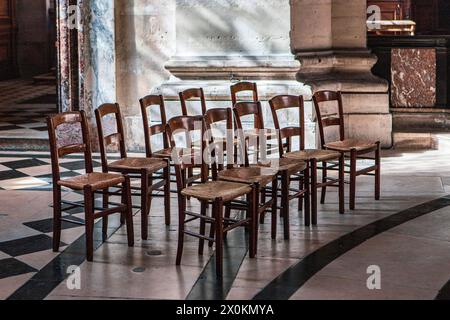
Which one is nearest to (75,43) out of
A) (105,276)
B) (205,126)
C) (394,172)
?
(394,172)

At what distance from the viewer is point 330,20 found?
927cm

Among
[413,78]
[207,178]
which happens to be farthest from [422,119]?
[207,178]

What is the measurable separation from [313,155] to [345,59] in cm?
318

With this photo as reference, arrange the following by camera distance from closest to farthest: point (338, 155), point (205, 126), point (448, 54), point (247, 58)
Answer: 1. point (205, 126)
2. point (338, 155)
3. point (247, 58)
4. point (448, 54)

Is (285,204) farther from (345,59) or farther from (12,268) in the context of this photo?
(345,59)

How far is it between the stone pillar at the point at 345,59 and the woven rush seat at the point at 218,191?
13.3 ft

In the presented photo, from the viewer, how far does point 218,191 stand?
511 cm

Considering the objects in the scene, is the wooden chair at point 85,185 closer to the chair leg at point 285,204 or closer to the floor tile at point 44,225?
the floor tile at point 44,225

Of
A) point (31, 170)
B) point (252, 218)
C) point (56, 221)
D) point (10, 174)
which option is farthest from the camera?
point (31, 170)

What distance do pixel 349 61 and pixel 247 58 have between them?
118 centimetres

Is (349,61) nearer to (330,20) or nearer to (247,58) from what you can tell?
(330,20)

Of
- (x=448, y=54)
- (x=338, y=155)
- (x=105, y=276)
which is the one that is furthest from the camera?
(x=448, y=54)

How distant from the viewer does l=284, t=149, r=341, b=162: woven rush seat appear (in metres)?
6.30

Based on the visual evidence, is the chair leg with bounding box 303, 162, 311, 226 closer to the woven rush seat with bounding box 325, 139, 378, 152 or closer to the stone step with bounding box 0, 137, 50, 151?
the woven rush seat with bounding box 325, 139, 378, 152
